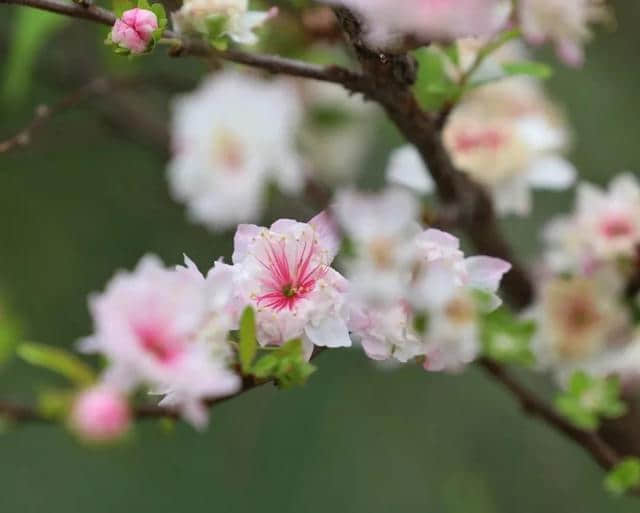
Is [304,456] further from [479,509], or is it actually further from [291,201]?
[291,201]

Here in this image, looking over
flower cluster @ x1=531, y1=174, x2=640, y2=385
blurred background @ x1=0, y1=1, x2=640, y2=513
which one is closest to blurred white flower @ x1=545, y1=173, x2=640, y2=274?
flower cluster @ x1=531, y1=174, x2=640, y2=385

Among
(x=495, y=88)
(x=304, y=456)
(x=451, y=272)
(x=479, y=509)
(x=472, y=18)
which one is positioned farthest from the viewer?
(x=304, y=456)

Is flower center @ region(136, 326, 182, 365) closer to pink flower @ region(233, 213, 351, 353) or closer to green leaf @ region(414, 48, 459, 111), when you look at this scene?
pink flower @ region(233, 213, 351, 353)

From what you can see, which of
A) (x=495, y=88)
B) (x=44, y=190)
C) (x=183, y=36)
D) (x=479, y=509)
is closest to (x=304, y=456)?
(x=479, y=509)

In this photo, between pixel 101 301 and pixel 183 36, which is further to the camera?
pixel 183 36

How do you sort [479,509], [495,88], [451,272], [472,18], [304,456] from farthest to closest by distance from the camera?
1. [304,456]
2. [479,509]
3. [495,88]
4. [451,272]
5. [472,18]

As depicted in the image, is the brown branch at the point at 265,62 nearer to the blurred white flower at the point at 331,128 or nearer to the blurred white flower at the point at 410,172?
the blurred white flower at the point at 410,172

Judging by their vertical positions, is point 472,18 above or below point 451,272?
above
